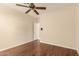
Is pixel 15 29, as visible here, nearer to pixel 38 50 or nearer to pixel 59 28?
pixel 38 50

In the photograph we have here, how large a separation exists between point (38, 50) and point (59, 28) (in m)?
0.99

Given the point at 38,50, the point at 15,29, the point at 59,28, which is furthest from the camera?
the point at 59,28

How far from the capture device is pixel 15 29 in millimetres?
2371

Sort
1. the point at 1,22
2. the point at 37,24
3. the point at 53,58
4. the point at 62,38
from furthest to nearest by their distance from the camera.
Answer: the point at 62,38, the point at 37,24, the point at 1,22, the point at 53,58

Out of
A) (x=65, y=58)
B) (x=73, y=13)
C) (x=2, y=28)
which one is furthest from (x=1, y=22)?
(x=73, y=13)

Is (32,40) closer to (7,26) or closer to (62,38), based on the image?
(7,26)

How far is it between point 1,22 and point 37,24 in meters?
0.79

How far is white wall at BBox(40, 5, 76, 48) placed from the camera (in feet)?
8.51

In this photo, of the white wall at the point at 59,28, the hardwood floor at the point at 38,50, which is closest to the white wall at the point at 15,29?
the hardwood floor at the point at 38,50

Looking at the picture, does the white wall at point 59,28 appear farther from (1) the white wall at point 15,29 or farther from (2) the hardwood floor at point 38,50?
(1) the white wall at point 15,29

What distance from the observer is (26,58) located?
0.72 m

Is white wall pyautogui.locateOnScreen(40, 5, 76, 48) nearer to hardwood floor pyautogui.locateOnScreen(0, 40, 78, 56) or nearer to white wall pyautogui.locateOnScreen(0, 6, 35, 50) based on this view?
hardwood floor pyautogui.locateOnScreen(0, 40, 78, 56)

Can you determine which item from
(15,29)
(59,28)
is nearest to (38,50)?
(59,28)

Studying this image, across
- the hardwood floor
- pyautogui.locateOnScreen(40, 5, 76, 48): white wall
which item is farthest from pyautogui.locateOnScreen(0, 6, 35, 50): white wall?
pyautogui.locateOnScreen(40, 5, 76, 48): white wall
